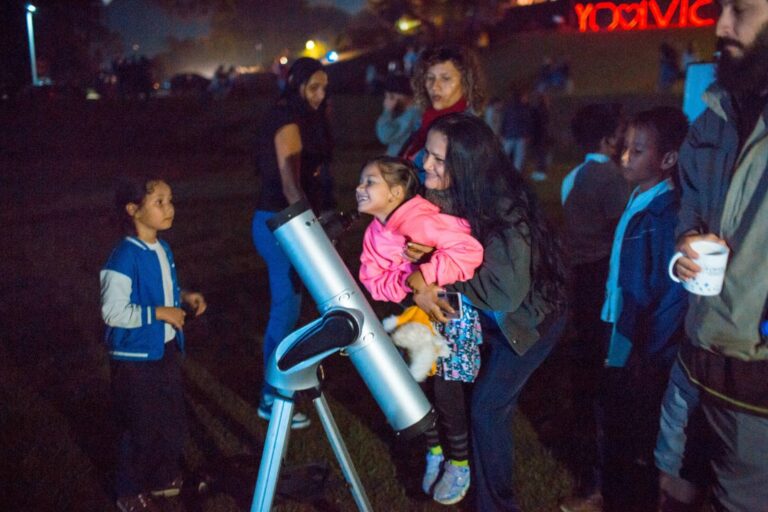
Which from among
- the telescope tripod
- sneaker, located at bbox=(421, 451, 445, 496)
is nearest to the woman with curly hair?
sneaker, located at bbox=(421, 451, 445, 496)

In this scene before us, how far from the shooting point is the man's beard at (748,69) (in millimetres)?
1991

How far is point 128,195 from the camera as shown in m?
3.20

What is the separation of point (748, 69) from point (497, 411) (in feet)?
5.22

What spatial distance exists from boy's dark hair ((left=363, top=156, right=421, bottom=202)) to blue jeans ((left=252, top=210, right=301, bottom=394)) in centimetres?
123

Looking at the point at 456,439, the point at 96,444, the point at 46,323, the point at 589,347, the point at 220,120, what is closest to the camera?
the point at 456,439

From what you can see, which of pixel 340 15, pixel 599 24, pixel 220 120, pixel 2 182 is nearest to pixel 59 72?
pixel 220 120

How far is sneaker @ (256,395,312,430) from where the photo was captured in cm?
422

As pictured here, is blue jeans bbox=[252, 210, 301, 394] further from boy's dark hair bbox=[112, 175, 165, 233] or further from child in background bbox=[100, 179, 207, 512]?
boy's dark hair bbox=[112, 175, 165, 233]

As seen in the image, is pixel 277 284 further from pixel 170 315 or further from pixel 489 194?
pixel 489 194

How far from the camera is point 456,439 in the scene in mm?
3445

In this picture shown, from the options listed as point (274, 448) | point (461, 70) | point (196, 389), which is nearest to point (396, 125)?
point (461, 70)

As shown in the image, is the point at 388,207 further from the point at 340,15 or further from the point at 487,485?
the point at 340,15

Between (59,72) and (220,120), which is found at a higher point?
(59,72)

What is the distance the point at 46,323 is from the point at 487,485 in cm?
445
